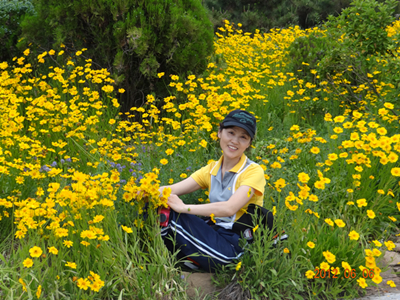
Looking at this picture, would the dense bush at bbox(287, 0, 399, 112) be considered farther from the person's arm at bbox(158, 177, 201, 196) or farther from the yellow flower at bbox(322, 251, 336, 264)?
the yellow flower at bbox(322, 251, 336, 264)

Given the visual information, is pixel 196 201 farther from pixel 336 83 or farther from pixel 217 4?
pixel 217 4

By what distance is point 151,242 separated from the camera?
100 inches

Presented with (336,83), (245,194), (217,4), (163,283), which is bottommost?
(163,283)

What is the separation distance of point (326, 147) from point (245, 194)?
1.58 meters

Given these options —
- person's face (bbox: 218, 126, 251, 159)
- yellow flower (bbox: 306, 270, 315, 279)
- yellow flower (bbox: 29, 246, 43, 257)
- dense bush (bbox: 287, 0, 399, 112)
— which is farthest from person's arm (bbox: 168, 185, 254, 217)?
dense bush (bbox: 287, 0, 399, 112)

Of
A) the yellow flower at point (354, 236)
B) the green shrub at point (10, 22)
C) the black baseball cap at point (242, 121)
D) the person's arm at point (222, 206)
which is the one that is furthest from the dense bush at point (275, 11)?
the yellow flower at point (354, 236)

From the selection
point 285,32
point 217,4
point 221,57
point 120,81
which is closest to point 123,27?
point 120,81

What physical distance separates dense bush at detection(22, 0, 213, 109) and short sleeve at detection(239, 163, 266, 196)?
2.41m

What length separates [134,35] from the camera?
4492 millimetres

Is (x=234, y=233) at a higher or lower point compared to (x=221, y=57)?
lower

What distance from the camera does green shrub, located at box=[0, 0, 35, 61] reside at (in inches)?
230

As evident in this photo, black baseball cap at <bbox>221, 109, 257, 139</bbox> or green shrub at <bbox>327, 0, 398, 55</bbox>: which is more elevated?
green shrub at <bbox>327, 0, 398, 55</bbox>

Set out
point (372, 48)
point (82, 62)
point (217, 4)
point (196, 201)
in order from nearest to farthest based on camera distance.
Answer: point (196, 201) < point (372, 48) < point (82, 62) < point (217, 4)

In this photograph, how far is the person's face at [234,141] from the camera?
2.68 metres
